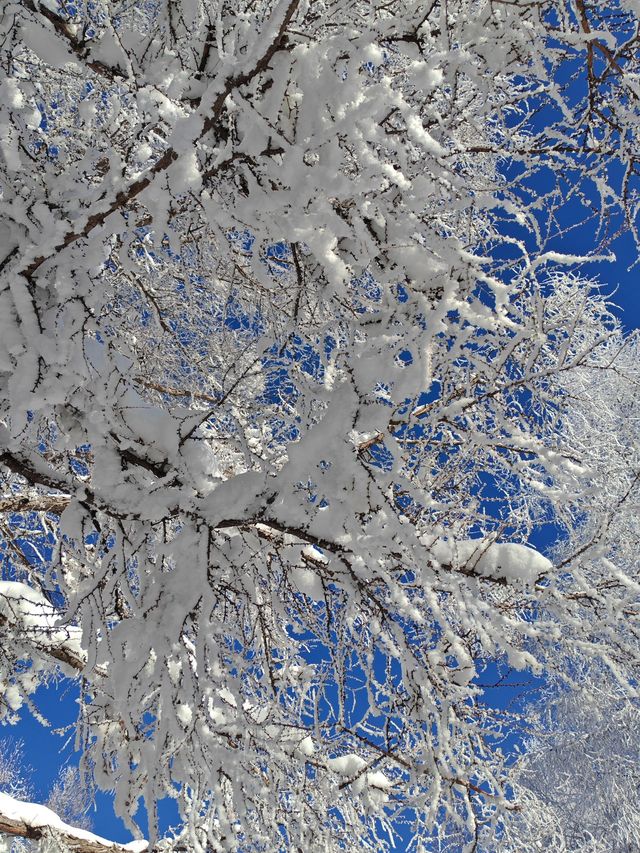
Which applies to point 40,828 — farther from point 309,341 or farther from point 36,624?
point 309,341

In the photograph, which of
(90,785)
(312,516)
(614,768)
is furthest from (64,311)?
(614,768)

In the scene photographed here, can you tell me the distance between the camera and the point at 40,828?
4.07 m

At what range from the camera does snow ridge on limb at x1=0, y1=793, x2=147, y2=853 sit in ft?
13.3

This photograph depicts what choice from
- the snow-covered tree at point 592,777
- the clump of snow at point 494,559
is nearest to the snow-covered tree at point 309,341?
the clump of snow at point 494,559

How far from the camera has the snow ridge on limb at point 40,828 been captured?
406cm

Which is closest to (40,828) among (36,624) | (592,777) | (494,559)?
(36,624)

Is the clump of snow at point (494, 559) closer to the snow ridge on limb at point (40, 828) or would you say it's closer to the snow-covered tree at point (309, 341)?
the snow-covered tree at point (309, 341)

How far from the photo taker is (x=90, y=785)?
9.59 ft

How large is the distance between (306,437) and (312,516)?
13.6 inches

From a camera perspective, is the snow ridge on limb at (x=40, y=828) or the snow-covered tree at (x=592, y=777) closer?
the snow ridge on limb at (x=40, y=828)

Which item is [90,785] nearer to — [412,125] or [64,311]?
[64,311]

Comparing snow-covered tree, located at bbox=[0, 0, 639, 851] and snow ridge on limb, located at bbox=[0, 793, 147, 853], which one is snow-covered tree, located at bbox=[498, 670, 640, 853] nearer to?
snow ridge on limb, located at bbox=[0, 793, 147, 853]

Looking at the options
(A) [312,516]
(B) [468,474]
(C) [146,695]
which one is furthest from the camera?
(B) [468,474]

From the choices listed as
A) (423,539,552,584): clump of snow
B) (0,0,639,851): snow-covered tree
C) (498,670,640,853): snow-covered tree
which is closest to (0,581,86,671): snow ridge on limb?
(0,0,639,851): snow-covered tree
